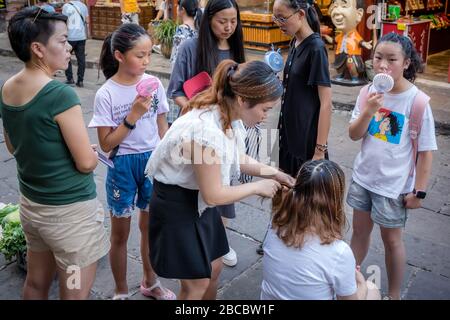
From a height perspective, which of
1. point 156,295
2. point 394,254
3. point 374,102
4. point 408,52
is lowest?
point 156,295

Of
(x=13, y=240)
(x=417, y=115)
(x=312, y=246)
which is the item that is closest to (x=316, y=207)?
(x=312, y=246)

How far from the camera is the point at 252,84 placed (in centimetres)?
195

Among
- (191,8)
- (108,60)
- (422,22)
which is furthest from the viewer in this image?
(422,22)

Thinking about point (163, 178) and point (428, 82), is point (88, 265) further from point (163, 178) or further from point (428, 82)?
point (428, 82)

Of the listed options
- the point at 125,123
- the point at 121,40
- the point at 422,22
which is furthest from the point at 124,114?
the point at 422,22

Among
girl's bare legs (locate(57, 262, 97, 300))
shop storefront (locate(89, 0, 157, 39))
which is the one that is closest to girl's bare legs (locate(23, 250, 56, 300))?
girl's bare legs (locate(57, 262, 97, 300))

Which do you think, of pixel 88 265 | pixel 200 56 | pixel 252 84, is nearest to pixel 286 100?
pixel 200 56

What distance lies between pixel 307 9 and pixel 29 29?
1.62m

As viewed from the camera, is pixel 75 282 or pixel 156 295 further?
pixel 156 295

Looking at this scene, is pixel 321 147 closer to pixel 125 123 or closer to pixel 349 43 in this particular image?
pixel 125 123

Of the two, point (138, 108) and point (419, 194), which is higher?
point (138, 108)

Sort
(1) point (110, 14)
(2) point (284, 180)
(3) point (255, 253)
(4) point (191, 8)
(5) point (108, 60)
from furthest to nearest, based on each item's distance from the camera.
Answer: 1. (1) point (110, 14)
2. (4) point (191, 8)
3. (3) point (255, 253)
4. (5) point (108, 60)
5. (2) point (284, 180)

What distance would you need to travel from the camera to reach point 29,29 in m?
1.97

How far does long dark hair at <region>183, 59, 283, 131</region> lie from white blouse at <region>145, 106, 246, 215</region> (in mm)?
34
